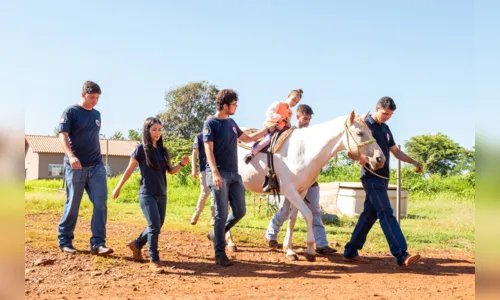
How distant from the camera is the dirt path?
481 cm

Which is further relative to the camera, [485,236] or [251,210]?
[251,210]

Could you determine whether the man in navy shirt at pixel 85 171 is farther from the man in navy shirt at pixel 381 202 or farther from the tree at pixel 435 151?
the tree at pixel 435 151

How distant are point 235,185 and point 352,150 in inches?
60.9

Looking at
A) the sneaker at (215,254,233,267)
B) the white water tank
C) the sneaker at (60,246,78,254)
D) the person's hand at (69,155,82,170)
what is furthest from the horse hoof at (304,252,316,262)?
the white water tank

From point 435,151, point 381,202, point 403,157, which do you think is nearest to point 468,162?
point 403,157

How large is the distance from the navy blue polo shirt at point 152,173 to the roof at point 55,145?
39.5 meters

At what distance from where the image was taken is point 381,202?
6258 millimetres

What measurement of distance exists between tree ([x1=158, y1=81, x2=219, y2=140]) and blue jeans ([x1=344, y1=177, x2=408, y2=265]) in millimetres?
42717

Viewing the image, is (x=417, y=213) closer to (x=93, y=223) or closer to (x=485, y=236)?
(x=93, y=223)

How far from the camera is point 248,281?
5449 mm

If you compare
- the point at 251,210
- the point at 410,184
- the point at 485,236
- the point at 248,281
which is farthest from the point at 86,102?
the point at 410,184

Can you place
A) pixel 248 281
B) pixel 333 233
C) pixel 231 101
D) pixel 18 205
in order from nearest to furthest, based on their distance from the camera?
pixel 18 205
pixel 248 281
pixel 231 101
pixel 333 233

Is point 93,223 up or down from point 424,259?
up

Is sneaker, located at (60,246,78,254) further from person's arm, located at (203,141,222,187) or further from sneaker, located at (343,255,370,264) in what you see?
sneaker, located at (343,255,370,264)
